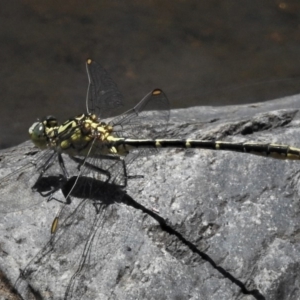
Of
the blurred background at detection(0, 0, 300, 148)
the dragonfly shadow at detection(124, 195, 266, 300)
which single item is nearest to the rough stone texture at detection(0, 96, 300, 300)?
the dragonfly shadow at detection(124, 195, 266, 300)

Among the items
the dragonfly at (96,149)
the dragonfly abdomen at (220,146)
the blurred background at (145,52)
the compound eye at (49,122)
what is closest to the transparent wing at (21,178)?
the dragonfly at (96,149)

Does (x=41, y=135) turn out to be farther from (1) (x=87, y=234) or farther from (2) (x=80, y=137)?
(1) (x=87, y=234)

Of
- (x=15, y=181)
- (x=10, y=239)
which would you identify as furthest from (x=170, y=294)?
(x=15, y=181)

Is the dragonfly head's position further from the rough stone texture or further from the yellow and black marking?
the rough stone texture

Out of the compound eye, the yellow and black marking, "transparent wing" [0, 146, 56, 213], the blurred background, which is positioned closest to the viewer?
"transparent wing" [0, 146, 56, 213]

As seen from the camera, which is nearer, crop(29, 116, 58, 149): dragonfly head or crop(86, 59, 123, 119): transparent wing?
crop(29, 116, 58, 149): dragonfly head

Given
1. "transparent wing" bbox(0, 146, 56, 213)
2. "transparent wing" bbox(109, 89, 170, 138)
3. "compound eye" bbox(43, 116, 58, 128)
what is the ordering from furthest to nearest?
"transparent wing" bbox(109, 89, 170, 138) < "compound eye" bbox(43, 116, 58, 128) < "transparent wing" bbox(0, 146, 56, 213)

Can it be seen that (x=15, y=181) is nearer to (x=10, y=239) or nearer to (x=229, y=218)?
(x=10, y=239)
